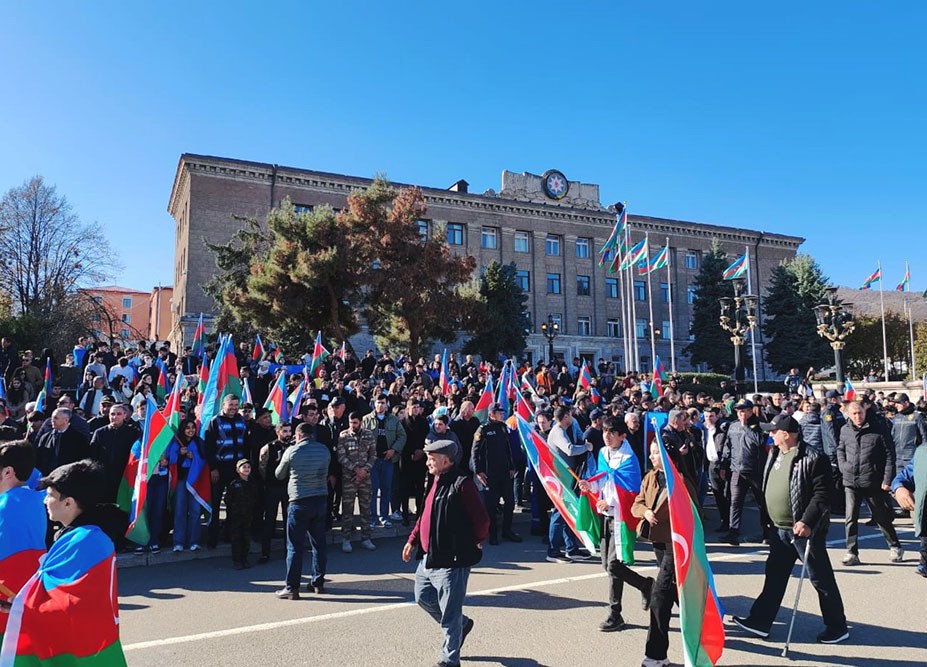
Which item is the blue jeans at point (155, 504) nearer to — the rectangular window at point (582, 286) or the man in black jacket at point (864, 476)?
the man in black jacket at point (864, 476)

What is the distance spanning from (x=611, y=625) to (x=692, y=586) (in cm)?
126

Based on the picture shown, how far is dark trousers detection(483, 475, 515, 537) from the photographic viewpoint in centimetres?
966

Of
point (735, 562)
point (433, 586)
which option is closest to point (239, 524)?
point (433, 586)

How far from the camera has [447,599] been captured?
498 cm

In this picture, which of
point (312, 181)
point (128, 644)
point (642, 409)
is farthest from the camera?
point (312, 181)

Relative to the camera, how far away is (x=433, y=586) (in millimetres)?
5219

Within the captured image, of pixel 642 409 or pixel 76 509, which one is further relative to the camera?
pixel 642 409

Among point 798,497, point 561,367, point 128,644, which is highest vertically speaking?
point 561,367

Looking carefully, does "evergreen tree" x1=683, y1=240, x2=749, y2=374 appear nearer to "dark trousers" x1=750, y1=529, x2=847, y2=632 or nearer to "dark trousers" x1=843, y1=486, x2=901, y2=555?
"dark trousers" x1=843, y1=486, x2=901, y2=555

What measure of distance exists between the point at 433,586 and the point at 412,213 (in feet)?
83.6

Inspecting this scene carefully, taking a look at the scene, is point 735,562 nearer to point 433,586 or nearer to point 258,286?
point 433,586

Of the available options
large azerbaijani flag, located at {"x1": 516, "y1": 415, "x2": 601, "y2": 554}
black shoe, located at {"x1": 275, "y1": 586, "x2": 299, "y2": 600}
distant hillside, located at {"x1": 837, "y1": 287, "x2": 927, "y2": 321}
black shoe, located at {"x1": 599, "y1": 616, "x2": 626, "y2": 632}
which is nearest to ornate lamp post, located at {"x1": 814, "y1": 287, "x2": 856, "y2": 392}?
large azerbaijani flag, located at {"x1": 516, "y1": 415, "x2": 601, "y2": 554}

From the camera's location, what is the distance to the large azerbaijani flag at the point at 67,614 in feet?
10.5

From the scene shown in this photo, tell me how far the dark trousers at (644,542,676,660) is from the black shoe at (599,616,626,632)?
689 millimetres
